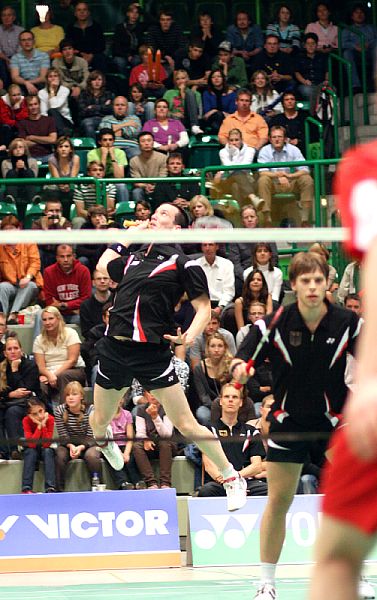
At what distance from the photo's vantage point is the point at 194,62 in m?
18.9

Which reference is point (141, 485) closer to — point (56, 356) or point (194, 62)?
point (56, 356)

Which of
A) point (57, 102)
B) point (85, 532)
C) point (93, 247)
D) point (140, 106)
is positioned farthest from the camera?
point (57, 102)

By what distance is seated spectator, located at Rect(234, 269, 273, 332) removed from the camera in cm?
1234

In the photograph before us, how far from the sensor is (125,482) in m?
11.7

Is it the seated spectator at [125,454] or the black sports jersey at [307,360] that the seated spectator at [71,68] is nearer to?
the seated spectator at [125,454]

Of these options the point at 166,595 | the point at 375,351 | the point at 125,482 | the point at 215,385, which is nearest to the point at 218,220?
the point at 215,385

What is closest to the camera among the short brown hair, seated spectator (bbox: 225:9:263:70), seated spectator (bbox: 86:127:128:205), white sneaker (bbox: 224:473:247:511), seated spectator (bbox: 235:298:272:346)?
the short brown hair

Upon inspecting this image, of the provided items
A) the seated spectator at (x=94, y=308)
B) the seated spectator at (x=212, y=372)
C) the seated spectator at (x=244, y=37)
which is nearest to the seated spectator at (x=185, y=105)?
the seated spectator at (x=244, y=37)

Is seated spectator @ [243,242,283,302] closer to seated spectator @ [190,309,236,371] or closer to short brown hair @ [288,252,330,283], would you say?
seated spectator @ [190,309,236,371]

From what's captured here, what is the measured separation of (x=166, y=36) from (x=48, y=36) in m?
1.82

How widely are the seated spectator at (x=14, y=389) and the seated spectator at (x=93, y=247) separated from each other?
1537mm

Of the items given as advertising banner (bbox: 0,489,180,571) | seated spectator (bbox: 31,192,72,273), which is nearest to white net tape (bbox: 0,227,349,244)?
advertising banner (bbox: 0,489,180,571)

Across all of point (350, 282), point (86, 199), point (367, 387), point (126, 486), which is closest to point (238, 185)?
point (86, 199)

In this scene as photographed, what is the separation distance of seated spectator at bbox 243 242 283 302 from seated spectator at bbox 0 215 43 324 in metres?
2.22
